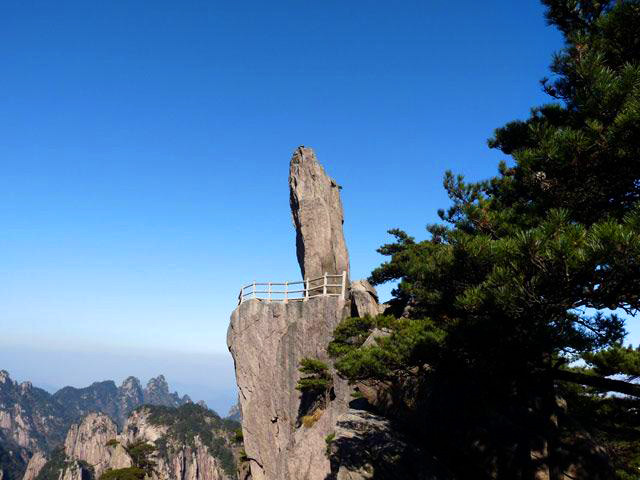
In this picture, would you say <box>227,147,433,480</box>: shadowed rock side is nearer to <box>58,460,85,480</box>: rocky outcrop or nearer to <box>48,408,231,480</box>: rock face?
<box>48,408,231,480</box>: rock face

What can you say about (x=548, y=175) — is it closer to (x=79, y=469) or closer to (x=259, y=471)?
(x=259, y=471)

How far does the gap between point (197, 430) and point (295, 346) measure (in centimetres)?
14542

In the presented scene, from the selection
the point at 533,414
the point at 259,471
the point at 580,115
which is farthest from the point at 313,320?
the point at 580,115

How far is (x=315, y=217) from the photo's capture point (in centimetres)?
2938

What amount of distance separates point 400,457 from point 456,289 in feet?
20.5

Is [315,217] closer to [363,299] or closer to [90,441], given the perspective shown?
[363,299]

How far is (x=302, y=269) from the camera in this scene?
30.5 meters

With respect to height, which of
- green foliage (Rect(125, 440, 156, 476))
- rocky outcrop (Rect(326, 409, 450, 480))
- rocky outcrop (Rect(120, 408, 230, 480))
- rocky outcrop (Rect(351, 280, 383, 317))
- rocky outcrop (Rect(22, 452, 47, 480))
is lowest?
rocky outcrop (Rect(22, 452, 47, 480))

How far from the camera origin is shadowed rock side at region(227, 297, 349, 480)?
2002cm

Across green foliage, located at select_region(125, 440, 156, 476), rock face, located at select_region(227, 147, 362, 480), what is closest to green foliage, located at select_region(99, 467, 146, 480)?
green foliage, located at select_region(125, 440, 156, 476)

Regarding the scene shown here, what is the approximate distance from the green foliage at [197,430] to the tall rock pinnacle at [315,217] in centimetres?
12566

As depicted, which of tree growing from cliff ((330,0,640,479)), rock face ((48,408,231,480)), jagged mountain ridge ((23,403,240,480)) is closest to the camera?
tree growing from cliff ((330,0,640,479))

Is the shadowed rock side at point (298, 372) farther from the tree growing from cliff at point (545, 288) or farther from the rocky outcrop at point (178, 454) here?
the rocky outcrop at point (178, 454)

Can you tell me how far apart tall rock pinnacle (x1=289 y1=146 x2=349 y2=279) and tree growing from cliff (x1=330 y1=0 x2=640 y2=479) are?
1558 cm
